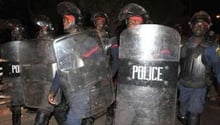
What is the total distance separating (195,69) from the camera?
4.71 meters

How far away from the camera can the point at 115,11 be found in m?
11.4

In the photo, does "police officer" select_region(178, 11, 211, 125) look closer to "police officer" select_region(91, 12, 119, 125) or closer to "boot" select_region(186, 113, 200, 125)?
"boot" select_region(186, 113, 200, 125)

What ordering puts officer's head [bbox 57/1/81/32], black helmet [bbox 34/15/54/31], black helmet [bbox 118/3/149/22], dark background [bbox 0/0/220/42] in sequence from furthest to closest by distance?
1. dark background [bbox 0/0/220/42]
2. black helmet [bbox 34/15/54/31]
3. black helmet [bbox 118/3/149/22]
4. officer's head [bbox 57/1/81/32]

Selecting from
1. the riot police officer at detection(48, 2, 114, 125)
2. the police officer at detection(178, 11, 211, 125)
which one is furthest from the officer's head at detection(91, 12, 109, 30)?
the riot police officer at detection(48, 2, 114, 125)

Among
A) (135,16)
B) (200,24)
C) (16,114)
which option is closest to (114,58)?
(135,16)

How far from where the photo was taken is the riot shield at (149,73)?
3.92 metres

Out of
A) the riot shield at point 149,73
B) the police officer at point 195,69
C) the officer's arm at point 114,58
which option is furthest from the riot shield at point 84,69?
the police officer at point 195,69

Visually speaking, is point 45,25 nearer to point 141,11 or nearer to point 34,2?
point 141,11

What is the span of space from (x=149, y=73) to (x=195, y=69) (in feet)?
3.33

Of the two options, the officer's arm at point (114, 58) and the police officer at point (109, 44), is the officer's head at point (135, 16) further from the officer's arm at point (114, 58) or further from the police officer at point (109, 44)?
the officer's arm at point (114, 58)

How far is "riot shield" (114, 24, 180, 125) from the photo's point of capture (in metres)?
3.92

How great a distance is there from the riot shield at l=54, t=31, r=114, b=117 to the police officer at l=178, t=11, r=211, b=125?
120 cm

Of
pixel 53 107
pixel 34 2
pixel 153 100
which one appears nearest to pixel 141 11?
pixel 153 100

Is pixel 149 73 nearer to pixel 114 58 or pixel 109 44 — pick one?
pixel 114 58
